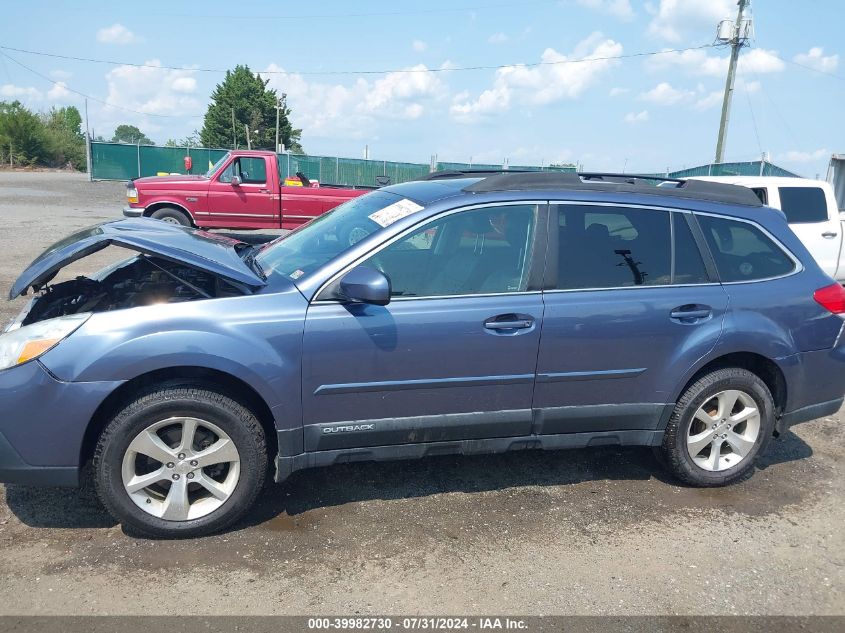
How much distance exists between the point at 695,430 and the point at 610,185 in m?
1.58

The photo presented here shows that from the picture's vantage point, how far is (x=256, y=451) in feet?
10.9

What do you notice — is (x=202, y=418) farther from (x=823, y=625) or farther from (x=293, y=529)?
(x=823, y=625)

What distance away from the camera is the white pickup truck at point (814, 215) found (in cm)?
944

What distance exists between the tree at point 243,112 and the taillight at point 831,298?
74288 mm

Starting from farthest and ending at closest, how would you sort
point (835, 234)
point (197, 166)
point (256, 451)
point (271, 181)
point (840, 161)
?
1. point (197, 166)
2. point (840, 161)
3. point (271, 181)
4. point (835, 234)
5. point (256, 451)

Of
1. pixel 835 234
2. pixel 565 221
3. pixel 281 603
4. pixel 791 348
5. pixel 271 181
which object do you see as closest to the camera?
pixel 281 603

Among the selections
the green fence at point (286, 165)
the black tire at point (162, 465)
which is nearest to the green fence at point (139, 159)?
the green fence at point (286, 165)

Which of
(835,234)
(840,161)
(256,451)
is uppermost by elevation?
(840,161)

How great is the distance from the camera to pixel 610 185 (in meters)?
4.02

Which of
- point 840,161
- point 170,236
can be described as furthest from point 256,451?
point 840,161

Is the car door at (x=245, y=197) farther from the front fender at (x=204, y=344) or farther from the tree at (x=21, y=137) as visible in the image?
the tree at (x=21, y=137)

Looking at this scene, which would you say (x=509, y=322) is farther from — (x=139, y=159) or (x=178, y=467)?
(x=139, y=159)

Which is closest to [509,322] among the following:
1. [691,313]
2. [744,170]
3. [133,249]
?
[691,313]

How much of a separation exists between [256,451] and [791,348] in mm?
3179
